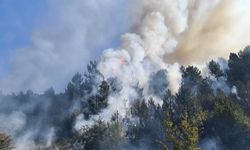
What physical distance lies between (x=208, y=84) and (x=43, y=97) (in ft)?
187

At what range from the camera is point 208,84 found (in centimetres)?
10331

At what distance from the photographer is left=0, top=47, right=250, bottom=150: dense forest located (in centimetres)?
6674

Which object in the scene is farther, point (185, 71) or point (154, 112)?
point (185, 71)

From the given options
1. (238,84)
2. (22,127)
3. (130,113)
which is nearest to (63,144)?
(22,127)

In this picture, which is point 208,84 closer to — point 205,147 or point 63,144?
point 205,147

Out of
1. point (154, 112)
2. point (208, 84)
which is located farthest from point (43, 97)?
point (208, 84)

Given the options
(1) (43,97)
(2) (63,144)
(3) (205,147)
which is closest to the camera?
(3) (205,147)

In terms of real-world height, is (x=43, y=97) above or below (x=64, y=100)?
above

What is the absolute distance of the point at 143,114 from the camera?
97125mm

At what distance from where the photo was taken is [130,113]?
97500 mm

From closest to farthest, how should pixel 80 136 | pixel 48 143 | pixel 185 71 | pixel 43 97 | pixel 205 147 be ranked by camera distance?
pixel 205 147 → pixel 80 136 → pixel 48 143 → pixel 185 71 → pixel 43 97

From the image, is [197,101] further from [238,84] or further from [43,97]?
[43,97]

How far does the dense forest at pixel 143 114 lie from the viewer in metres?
66.7

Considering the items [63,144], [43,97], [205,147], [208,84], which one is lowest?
[205,147]
